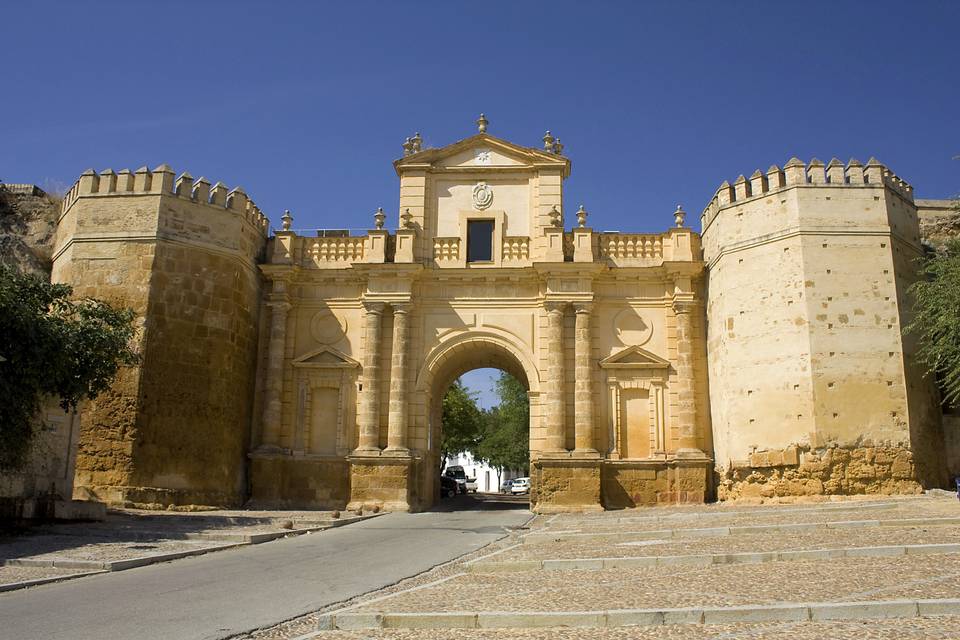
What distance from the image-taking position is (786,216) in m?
20.6

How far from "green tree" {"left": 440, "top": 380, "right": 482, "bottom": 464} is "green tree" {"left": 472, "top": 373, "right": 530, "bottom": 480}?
7.43 feet

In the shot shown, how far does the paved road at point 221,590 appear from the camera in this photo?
7.02 m

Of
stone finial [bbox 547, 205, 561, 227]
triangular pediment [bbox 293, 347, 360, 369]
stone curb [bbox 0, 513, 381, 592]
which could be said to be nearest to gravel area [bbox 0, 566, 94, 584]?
stone curb [bbox 0, 513, 381, 592]

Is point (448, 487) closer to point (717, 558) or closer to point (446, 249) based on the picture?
point (446, 249)

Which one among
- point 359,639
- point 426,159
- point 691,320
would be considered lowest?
point 359,639

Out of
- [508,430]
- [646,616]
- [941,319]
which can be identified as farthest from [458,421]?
[646,616]

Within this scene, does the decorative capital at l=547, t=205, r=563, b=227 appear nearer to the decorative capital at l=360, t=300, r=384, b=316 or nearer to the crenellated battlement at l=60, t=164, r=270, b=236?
the decorative capital at l=360, t=300, r=384, b=316

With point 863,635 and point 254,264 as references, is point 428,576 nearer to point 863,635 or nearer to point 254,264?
point 863,635

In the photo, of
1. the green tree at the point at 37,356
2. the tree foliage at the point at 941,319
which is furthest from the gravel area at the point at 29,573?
the tree foliage at the point at 941,319

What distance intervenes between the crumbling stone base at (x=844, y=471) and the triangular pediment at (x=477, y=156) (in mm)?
10747

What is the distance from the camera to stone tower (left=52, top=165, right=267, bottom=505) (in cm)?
1972

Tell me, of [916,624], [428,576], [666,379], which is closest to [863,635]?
[916,624]

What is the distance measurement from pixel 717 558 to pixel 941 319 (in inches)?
458

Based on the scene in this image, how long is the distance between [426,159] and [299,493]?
1066cm
